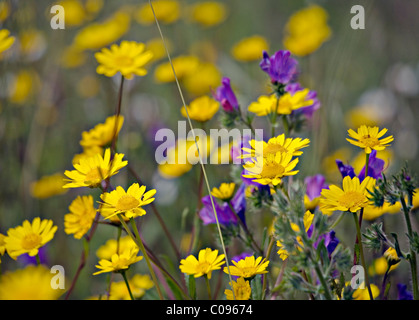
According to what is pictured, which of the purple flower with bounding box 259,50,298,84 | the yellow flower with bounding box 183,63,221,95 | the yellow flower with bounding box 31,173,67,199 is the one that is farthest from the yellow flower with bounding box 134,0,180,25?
the purple flower with bounding box 259,50,298,84

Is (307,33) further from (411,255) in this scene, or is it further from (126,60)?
(411,255)

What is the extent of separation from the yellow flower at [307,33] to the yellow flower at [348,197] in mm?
725

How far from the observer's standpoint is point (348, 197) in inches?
23.3

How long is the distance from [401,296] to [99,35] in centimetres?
107

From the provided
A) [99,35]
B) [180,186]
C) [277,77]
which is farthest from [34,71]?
[277,77]

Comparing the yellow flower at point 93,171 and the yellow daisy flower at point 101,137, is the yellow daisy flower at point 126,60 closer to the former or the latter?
the yellow daisy flower at point 101,137

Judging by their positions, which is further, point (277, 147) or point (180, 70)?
point (180, 70)

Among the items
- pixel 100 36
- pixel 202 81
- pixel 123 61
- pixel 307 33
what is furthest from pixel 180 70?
pixel 123 61

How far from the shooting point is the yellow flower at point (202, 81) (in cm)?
146

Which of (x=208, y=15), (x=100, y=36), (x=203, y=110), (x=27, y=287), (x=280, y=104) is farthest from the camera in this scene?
(x=208, y=15)

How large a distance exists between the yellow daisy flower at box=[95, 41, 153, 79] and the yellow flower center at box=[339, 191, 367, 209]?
363 mm

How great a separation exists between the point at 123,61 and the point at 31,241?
319mm

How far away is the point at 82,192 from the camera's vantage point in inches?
60.6

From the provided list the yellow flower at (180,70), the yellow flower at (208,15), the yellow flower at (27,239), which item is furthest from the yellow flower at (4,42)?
the yellow flower at (208,15)
